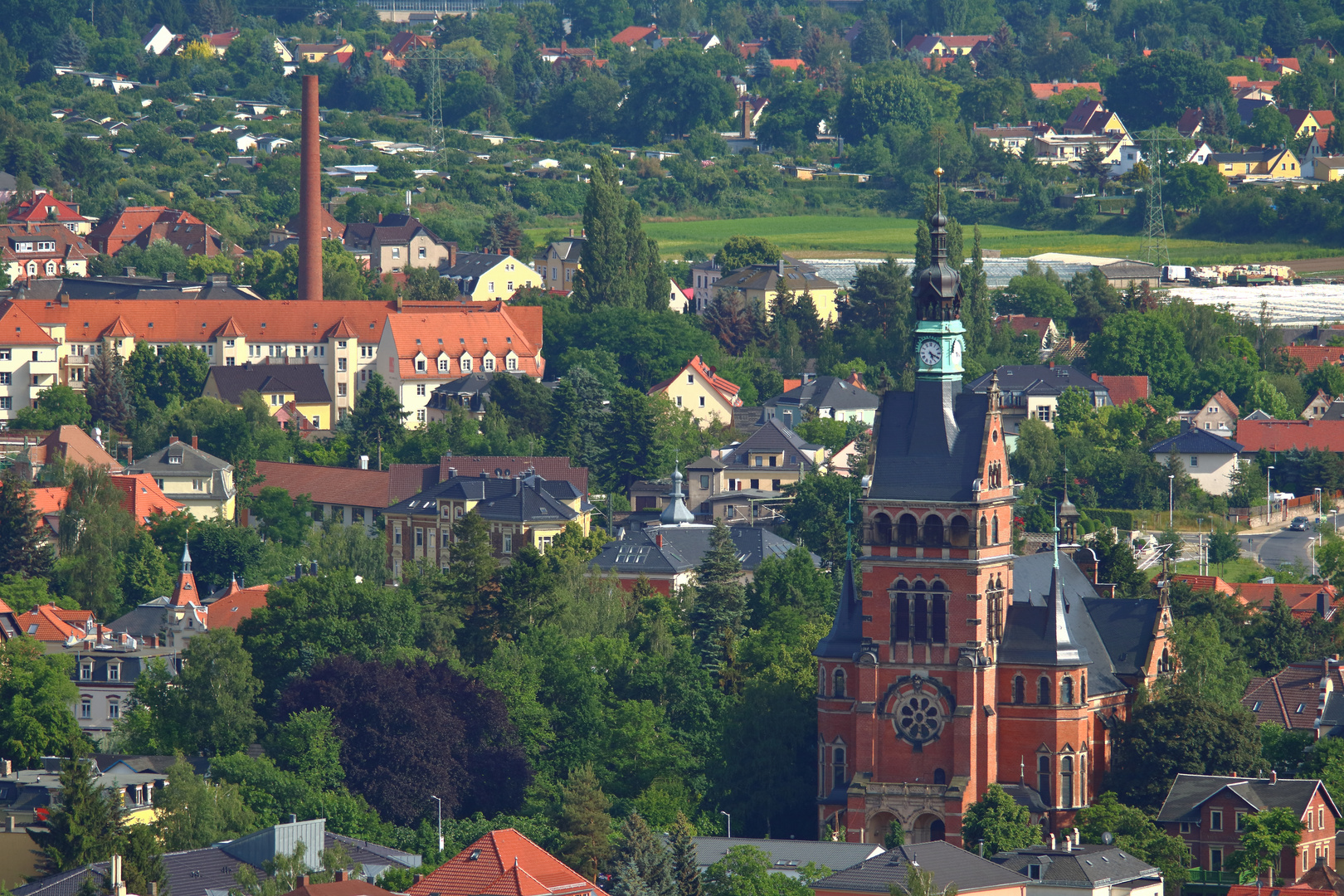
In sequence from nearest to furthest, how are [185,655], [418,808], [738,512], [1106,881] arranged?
[1106,881] < [418,808] < [185,655] < [738,512]

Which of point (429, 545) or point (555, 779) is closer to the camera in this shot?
point (555, 779)

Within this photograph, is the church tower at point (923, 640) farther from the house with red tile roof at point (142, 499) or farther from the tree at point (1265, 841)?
the house with red tile roof at point (142, 499)

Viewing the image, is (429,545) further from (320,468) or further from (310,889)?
(310,889)

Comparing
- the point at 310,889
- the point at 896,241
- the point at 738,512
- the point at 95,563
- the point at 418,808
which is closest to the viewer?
the point at 310,889

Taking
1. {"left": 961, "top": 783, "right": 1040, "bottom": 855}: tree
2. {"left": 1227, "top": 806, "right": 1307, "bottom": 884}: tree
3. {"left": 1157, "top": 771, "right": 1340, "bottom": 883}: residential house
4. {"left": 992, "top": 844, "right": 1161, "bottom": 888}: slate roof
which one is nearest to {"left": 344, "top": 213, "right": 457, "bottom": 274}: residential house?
{"left": 961, "top": 783, "right": 1040, "bottom": 855}: tree

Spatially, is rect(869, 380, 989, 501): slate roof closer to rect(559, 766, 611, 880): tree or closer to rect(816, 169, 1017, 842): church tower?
rect(816, 169, 1017, 842): church tower

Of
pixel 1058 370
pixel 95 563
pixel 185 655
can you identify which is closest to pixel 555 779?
pixel 185 655
